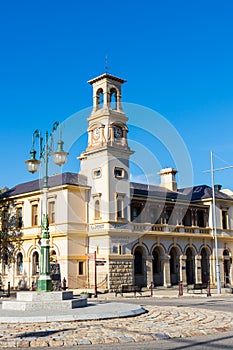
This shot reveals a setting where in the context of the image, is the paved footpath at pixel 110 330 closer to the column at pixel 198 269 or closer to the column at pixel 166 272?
the column at pixel 166 272

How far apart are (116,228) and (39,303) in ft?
74.9

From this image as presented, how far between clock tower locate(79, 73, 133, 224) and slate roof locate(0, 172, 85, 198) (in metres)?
1.20

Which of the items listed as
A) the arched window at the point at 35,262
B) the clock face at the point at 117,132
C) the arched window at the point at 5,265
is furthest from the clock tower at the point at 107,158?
the arched window at the point at 5,265

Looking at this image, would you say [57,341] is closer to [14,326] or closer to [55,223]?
[14,326]

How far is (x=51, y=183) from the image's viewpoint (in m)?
45.0

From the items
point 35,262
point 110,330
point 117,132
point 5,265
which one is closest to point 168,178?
point 117,132

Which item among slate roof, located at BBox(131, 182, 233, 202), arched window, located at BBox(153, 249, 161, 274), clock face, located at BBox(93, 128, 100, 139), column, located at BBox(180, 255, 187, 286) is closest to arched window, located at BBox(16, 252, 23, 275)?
slate roof, located at BBox(131, 182, 233, 202)

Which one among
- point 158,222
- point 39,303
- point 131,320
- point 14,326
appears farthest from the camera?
point 158,222

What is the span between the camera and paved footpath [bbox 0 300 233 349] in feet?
38.2

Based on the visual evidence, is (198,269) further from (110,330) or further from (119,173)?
(110,330)

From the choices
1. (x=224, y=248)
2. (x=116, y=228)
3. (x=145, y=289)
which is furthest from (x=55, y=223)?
(x=224, y=248)

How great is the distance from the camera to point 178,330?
1330 cm

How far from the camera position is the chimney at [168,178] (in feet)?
190

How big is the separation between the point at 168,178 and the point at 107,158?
1810 cm
